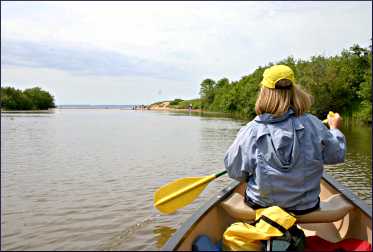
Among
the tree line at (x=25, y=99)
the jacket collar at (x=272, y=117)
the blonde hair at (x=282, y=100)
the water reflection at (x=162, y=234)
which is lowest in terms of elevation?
the water reflection at (x=162, y=234)

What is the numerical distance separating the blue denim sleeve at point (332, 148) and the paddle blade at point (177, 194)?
136 cm

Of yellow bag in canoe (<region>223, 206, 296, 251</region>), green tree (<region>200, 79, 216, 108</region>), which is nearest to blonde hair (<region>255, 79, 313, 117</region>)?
yellow bag in canoe (<region>223, 206, 296, 251</region>)

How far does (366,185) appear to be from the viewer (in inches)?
322

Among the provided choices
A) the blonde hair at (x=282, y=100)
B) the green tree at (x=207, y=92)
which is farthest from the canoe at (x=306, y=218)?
the green tree at (x=207, y=92)

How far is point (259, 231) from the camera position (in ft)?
8.93

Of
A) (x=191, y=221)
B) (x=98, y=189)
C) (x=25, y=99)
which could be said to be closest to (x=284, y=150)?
(x=191, y=221)

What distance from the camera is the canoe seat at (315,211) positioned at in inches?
122

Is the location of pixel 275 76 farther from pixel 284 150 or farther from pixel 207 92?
pixel 207 92

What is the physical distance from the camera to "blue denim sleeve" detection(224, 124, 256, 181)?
9.87ft

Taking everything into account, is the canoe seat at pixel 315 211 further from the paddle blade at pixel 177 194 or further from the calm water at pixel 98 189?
the calm water at pixel 98 189

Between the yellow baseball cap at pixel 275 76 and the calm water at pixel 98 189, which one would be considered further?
the calm water at pixel 98 189

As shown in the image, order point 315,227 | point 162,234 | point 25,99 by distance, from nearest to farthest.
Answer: point 315,227
point 162,234
point 25,99

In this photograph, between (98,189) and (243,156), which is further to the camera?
(98,189)

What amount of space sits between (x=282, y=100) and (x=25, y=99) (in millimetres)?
85473
